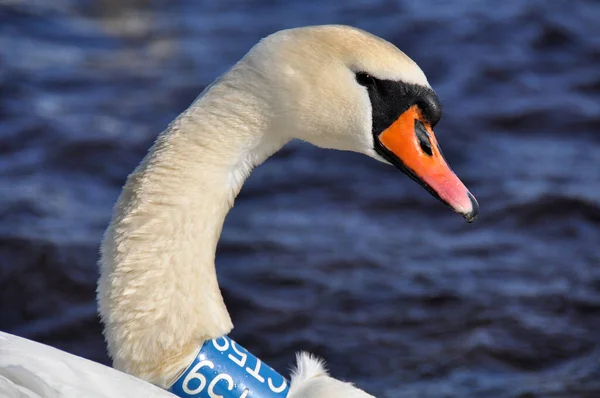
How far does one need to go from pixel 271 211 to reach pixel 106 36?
3.14m

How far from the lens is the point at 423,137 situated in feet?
10.6

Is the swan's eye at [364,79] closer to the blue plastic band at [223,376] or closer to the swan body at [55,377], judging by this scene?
the blue plastic band at [223,376]

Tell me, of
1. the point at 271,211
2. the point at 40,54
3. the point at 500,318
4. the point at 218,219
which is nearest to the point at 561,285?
the point at 500,318

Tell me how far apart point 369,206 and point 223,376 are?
11.0 ft

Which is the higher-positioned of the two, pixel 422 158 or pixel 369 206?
pixel 369 206

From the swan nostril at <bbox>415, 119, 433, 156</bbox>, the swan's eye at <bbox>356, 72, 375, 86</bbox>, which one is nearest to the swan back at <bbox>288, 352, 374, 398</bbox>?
the swan nostril at <bbox>415, 119, 433, 156</bbox>

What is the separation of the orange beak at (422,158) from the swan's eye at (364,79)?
133mm

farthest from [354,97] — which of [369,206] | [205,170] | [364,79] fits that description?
[369,206]

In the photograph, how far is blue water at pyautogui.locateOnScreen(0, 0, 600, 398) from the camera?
5.15 metres

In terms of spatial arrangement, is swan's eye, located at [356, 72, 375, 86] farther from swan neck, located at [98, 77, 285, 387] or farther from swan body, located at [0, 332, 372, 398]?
swan body, located at [0, 332, 372, 398]

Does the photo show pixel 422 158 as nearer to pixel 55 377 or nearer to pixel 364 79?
pixel 364 79

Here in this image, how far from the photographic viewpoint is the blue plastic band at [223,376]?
10.0ft

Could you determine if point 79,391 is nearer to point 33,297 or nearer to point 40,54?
point 33,297

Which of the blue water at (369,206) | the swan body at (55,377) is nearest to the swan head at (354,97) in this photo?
the swan body at (55,377)
